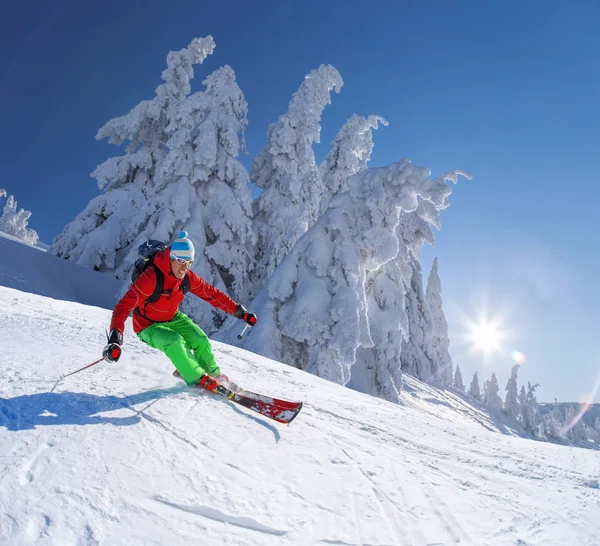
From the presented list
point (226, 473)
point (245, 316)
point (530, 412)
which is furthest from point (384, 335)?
point (530, 412)

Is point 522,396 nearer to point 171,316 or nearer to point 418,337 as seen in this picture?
point 418,337

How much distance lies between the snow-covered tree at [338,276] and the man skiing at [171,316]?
8.23 m

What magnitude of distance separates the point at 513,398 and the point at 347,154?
3704 centimetres

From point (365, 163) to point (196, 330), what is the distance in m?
25.2

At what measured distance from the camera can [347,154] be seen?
25.7 m

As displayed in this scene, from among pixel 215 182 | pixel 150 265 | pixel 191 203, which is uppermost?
pixel 215 182

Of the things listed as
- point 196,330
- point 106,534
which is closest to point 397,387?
point 196,330

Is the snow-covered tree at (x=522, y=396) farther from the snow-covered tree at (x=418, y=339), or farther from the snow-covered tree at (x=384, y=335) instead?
the snow-covered tree at (x=384, y=335)

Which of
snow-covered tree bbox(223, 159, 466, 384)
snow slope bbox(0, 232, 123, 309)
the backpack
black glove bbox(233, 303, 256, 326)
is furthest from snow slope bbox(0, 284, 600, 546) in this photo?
snow slope bbox(0, 232, 123, 309)

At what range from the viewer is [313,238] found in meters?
14.4

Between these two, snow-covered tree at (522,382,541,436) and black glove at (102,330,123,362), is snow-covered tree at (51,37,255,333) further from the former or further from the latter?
snow-covered tree at (522,382,541,436)

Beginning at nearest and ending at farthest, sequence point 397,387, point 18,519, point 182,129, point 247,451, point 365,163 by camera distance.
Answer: point 18,519 → point 247,451 → point 397,387 → point 182,129 → point 365,163

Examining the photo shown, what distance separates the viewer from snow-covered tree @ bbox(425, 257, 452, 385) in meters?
38.9

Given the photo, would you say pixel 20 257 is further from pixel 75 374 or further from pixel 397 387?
pixel 397 387
